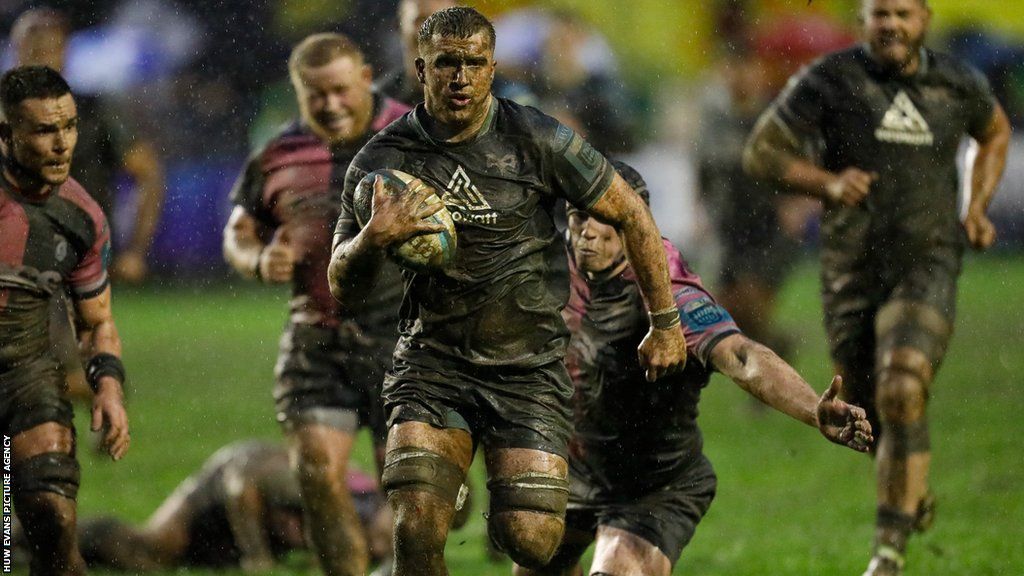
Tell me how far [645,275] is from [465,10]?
1.07 meters

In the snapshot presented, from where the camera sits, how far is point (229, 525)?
351 inches

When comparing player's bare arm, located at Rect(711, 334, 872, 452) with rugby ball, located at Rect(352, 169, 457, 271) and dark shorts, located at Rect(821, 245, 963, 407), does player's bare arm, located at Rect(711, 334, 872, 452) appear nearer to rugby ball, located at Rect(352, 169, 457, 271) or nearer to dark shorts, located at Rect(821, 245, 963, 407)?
rugby ball, located at Rect(352, 169, 457, 271)

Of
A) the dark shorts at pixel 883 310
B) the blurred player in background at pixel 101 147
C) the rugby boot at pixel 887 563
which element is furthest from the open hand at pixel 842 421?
the blurred player in background at pixel 101 147

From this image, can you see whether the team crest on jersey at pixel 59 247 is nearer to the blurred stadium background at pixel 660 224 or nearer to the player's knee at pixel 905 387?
the blurred stadium background at pixel 660 224

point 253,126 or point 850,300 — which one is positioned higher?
point 850,300

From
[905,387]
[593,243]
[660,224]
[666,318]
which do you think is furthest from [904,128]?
[660,224]

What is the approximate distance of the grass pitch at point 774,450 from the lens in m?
8.71

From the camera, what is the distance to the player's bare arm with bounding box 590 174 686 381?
5.74 m

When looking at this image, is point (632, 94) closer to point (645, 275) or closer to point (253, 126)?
point (253, 126)

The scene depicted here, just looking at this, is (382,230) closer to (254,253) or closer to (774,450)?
(254,253)

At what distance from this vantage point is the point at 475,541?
9398mm

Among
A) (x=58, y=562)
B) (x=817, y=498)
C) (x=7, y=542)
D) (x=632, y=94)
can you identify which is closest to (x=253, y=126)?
(x=632, y=94)

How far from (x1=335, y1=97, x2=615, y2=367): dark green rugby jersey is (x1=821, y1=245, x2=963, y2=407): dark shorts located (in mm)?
2646

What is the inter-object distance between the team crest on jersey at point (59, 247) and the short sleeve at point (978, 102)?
423 cm
